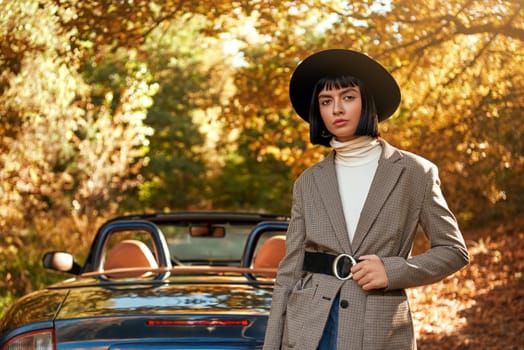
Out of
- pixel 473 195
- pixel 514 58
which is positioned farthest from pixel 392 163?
pixel 473 195

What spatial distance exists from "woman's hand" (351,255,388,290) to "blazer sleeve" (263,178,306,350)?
325 millimetres

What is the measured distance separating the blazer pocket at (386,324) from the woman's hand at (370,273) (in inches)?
2.5

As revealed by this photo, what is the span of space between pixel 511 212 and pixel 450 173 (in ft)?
17.3

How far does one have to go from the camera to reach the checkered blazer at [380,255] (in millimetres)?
3287

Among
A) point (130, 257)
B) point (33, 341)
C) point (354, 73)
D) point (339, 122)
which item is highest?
point (354, 73)

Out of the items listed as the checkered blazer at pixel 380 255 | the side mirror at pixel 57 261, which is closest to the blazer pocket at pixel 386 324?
the checkered blazer at pixel 380 255

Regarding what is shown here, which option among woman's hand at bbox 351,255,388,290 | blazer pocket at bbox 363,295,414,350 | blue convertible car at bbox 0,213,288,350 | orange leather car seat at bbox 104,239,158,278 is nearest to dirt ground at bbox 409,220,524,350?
orange leather car seat at bbox 104,239,158,278

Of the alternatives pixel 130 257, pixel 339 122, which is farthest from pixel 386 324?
pixel 130 257

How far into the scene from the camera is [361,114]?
11.5ft

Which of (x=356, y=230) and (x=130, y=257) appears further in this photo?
(x=130, y=257)

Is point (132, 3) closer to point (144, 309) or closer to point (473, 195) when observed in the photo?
point (144, 309)

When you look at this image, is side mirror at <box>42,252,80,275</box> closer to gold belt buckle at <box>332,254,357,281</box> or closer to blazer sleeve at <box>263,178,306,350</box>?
blazer sleeve at <box>263,178,306,350</box>

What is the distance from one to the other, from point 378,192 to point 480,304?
31.5 ft

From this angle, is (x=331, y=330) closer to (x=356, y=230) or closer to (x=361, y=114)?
(x=356, y=230)
